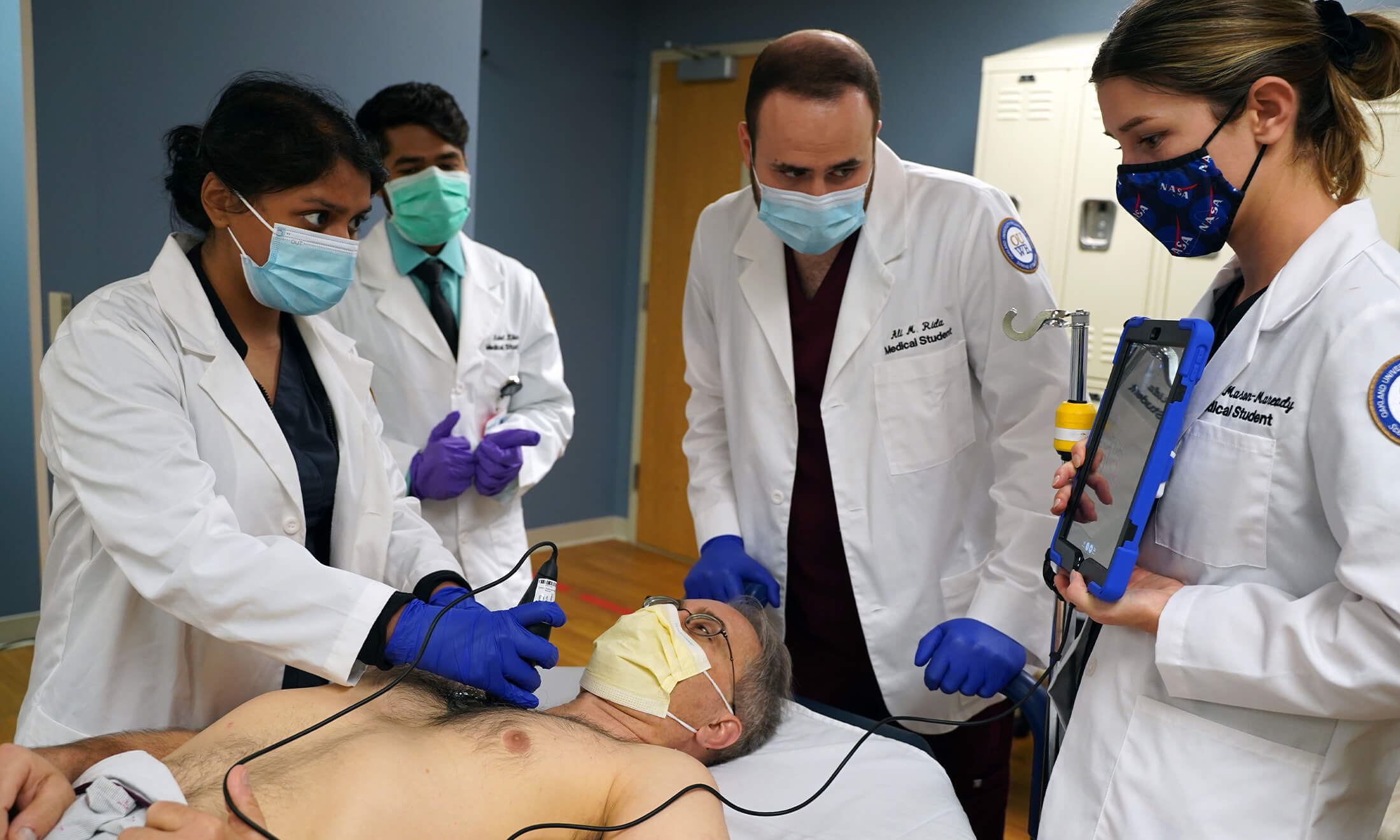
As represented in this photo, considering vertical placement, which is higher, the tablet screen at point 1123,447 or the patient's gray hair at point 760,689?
the tablet screen at point 1123,447

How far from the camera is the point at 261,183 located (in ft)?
4.43

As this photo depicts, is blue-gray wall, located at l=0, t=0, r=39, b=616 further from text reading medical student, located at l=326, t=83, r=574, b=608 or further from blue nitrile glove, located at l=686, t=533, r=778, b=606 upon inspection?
blue nitrile glove, located at l=686, t=533, r=778, b=606

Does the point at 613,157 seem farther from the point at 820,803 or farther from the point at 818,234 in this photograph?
the point at 820,803

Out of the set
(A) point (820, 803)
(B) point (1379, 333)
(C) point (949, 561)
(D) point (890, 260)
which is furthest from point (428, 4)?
(B) point (1379, 333)

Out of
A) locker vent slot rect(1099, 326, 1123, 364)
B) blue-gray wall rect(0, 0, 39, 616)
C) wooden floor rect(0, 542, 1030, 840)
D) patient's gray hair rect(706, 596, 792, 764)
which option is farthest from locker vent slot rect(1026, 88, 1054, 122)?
blue-gray wall rect(0, 0, 39, 616)

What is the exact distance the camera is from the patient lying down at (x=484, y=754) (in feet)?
3.60

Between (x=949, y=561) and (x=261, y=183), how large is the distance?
1178mm

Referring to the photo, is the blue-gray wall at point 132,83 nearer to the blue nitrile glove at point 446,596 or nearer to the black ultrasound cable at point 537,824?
the blue nitrile glove at point 446,596

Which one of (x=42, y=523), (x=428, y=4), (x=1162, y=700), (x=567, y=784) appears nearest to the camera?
(x=1162, y=700)

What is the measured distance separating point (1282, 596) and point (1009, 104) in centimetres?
246

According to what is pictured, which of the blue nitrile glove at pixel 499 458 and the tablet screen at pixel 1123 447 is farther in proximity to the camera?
the blue nitrile glove at pixel 499 458

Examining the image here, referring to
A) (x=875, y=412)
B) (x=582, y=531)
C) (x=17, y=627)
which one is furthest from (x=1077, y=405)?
(x=582, y=531)

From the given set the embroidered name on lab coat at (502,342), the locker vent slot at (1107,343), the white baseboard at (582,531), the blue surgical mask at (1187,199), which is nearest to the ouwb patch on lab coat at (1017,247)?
the blue surgical mask at (1187,199)

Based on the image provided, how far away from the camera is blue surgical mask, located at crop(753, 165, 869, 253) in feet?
4.93
